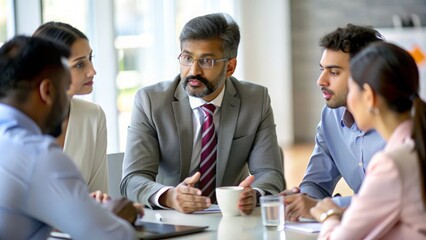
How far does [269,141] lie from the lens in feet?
10.6

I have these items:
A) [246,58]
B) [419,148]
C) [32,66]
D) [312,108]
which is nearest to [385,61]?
[419,148]

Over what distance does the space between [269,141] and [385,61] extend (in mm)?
1285

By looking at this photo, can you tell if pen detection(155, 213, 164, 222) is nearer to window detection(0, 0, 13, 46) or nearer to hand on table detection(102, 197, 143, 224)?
hand on table detection(102, 197, 143, 224)

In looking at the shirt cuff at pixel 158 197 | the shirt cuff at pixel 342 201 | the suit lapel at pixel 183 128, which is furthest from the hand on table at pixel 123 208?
the suit lapel at pixel 183 128

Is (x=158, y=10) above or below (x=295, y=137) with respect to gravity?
above

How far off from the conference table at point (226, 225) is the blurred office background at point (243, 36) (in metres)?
2.38

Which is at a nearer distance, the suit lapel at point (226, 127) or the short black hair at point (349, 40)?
the short black hair at point (349, 40)

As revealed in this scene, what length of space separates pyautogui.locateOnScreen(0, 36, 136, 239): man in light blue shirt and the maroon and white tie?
117cm

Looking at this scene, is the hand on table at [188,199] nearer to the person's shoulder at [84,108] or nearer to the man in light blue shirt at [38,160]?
the person's shoulder at [84,108]

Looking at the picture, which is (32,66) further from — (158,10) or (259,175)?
(158,10)

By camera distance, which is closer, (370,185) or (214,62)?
(370,185)

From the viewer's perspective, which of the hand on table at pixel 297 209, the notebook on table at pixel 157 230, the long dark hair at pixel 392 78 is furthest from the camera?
the hand on table at pixel 297 209

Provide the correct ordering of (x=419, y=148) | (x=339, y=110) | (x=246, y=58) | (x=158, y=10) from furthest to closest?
1. (x=246, y=58)
2. (x=158, y=10)
3. (x=339, y=110)
4. (x=419, y=148)

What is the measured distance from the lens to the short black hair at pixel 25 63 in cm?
191
